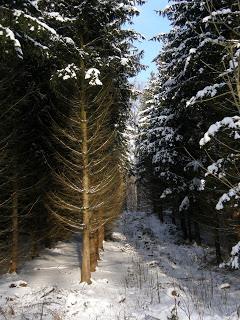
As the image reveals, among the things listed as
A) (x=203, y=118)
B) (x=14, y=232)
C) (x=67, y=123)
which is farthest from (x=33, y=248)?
(x=203, y=118)

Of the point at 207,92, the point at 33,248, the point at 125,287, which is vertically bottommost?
the point at 125,287

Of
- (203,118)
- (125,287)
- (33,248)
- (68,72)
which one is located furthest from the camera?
(33,248)

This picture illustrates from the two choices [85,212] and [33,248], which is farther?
[33,248]

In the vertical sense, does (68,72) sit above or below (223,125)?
above

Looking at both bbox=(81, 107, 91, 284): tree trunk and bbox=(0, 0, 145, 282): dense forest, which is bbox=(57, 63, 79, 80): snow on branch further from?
bbox=(81, 107, 91, 284): tree trunk

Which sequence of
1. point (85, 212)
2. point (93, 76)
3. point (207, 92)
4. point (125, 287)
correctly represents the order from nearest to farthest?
1. point (207, 92)
2. point (125, 287)
3. point (93, 76)
4. point (85, 212)

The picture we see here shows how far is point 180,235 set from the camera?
32406 mm

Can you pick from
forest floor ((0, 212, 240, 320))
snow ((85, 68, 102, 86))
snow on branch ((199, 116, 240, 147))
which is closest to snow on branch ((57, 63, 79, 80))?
snow ((85, 68, 102, 86))

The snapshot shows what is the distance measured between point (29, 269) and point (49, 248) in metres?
4.41

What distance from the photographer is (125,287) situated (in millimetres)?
14102

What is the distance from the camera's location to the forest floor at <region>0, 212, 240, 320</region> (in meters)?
10.4

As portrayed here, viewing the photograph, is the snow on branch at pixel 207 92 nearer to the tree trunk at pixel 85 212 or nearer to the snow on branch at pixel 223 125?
the snow on branch at pixel 223 125

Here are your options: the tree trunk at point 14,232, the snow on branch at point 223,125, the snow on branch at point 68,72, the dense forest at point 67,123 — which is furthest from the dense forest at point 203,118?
the tree trunk at point 14,232

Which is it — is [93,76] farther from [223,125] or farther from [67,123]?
[223,125]
